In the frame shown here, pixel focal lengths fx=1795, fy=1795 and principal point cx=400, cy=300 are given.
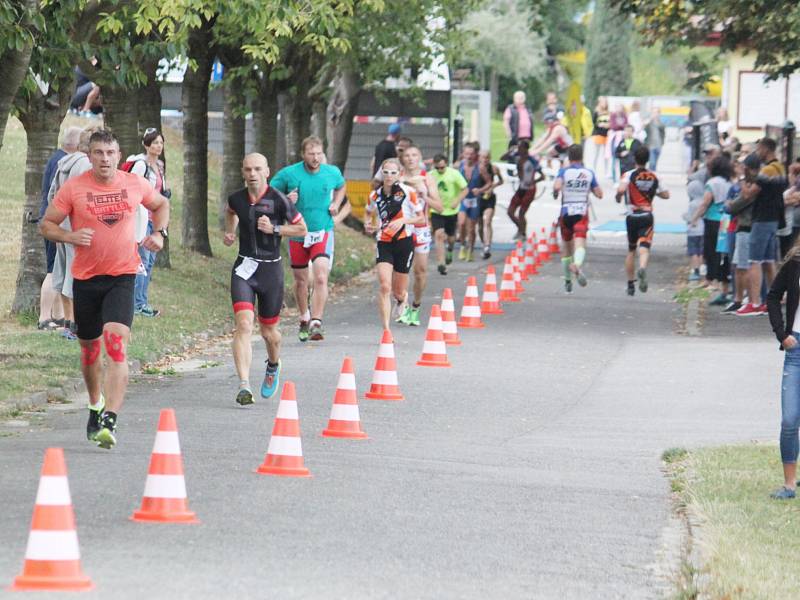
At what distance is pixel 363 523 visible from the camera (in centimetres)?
869

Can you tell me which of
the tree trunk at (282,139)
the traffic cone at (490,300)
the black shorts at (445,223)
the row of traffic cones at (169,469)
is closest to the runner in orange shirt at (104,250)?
the row of traffic cones at (169,469)

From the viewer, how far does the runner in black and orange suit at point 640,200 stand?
23109mm

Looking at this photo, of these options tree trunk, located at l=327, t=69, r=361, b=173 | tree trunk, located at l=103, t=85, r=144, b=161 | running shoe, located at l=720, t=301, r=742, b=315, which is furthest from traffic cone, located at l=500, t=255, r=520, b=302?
tree trunk, located at l=327, t=69, r=361, b=173

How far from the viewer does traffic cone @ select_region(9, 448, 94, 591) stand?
22.0ft

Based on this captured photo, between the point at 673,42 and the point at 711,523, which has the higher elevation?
the point at 673,42

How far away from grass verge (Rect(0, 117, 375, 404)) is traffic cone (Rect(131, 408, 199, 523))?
15.8 feet

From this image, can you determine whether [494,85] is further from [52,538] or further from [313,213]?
[52,538]

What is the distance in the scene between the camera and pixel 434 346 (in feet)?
53.6

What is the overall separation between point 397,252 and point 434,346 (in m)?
2.41

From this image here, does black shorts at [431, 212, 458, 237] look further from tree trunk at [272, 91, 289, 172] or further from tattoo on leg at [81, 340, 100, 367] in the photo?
tattoo on leg at [81, 340, 100, 367]

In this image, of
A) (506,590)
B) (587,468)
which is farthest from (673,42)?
(506,590)

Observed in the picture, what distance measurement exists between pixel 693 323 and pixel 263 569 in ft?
48.7

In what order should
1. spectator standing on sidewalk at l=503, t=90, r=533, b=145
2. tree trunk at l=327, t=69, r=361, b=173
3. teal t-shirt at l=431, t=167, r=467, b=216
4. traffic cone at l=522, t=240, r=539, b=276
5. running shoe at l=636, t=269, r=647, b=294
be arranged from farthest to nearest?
1. spectator standing on sidewalk at l=503, t=90, r=533, b=145
2. tree trunk at l=327, t=69, r=361, b=173
3. traffic cone at l=522, t=240, r=539, b=276
4. teal t-shirt at l=431, t=167, r=467, b=216
5. running shoe at l=636, t=269, r=647, b=294

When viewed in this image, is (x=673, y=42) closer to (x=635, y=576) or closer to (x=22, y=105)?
(x=22, y=105)
